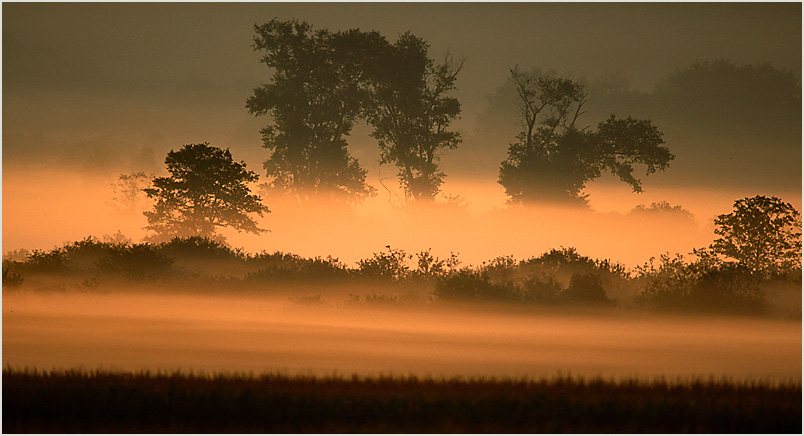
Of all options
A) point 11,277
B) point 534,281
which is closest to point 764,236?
point 534,281

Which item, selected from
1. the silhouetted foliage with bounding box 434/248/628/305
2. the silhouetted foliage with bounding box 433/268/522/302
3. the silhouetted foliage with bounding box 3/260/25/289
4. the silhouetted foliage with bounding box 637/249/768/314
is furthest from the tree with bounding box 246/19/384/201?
the silhouetted foliage with bounding box 637/249/768/314

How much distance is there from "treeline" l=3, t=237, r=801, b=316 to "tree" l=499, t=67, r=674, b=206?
8.86 meters

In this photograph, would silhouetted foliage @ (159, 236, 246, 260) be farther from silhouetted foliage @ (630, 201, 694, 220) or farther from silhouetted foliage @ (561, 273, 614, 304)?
silhouetted foliage @ (630, 201, 694, 220)

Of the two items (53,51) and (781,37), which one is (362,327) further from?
(781,37)

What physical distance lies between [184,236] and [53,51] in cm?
1002

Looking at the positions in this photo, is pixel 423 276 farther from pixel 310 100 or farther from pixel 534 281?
pixel 310 100

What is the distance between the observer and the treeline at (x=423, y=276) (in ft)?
87.6

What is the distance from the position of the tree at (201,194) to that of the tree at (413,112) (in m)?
8.25

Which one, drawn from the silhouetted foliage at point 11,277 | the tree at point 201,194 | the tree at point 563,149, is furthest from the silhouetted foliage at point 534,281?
the silhouetted foliage at point 11,277

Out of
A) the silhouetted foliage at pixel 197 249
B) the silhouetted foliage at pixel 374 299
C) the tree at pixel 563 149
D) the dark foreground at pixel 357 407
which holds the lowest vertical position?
the dark foreground at pixel 357 407

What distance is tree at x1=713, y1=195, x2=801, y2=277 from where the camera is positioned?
1124 inches

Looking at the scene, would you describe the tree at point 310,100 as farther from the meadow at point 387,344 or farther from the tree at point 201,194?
the meadow at point 387,344

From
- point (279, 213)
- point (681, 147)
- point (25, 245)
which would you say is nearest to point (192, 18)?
point (279, 213)

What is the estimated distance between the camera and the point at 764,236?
28906mm
